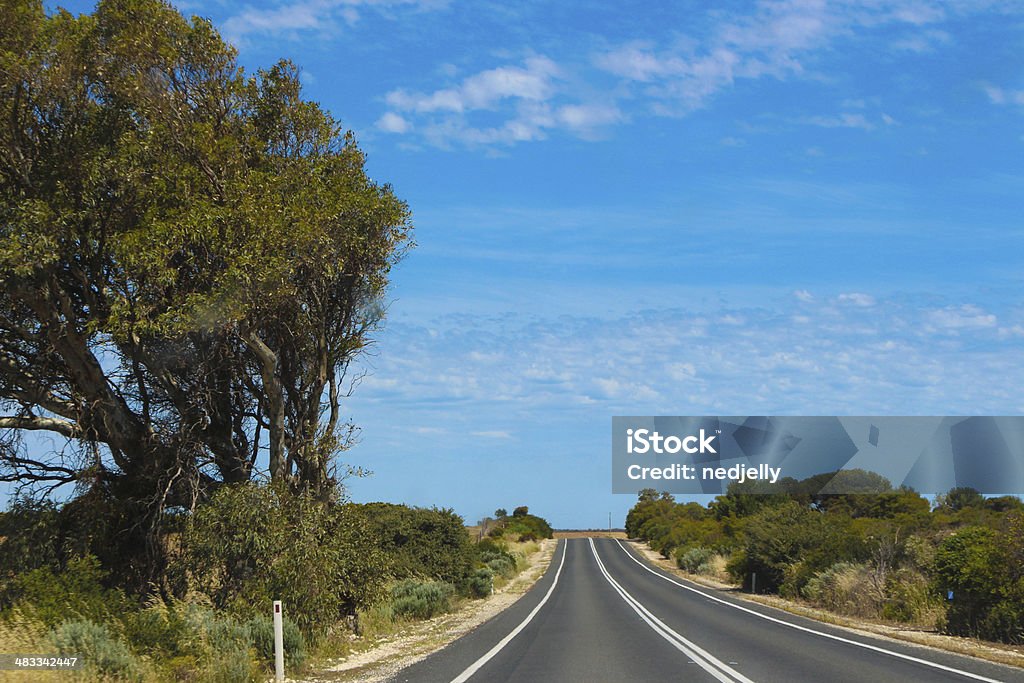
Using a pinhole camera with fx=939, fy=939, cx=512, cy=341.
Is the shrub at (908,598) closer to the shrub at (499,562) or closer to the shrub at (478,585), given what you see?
the shrub at (478,585)

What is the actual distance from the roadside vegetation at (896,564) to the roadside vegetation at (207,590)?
13.1 m

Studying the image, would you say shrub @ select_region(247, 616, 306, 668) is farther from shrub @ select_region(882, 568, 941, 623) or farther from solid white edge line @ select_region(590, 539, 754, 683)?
shrub @ select_region(882, 568, 941, 623)

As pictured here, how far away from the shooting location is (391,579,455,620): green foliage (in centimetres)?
2617

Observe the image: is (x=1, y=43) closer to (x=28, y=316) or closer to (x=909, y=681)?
(x=28, y=316)

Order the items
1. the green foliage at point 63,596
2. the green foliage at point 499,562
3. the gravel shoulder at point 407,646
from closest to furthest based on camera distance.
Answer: the green foliage at point 63,596
the gravel shoulder at point 407,646
the green foliage at point 499,562

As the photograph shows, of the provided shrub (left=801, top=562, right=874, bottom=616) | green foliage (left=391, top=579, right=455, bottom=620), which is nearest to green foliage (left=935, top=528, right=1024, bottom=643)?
shrub (left=801, top=562, right=874, bottom=616)

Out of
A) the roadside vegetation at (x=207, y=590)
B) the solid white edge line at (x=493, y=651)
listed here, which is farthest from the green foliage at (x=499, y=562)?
the roadside vegetation at (x=207, y=590)

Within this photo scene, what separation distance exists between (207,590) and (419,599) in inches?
474

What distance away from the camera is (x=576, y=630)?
70.1ft

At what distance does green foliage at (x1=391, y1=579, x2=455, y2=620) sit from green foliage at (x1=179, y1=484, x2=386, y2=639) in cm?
991

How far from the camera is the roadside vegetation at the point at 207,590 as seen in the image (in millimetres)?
11492

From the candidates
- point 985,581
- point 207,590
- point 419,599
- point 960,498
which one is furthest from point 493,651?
point 960,498

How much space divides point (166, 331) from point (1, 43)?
16.5 ft

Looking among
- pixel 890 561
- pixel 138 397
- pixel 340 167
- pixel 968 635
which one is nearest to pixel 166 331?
pixel 138 397
